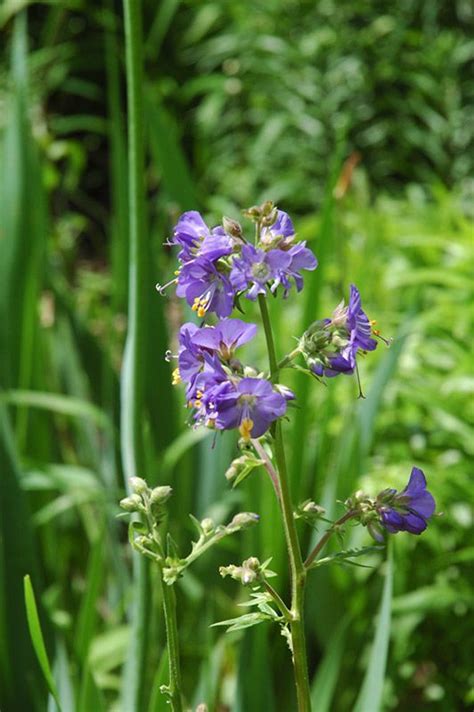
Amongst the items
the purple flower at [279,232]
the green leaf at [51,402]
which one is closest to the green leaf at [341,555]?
the purple flower at [279,232]

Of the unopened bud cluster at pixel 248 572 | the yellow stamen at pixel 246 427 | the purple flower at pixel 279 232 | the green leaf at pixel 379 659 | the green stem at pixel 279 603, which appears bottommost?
the green leaf at pixel 379 659

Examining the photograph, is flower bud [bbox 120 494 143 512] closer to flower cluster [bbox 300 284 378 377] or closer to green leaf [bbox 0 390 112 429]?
flower cluster [bbox 300 284 378 377]

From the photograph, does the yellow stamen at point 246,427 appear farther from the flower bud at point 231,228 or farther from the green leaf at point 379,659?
the green leaf at point 379,659

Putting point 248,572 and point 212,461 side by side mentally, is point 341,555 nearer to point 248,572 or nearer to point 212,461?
point 248,572

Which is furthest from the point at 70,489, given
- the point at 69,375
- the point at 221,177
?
the point at 221,177

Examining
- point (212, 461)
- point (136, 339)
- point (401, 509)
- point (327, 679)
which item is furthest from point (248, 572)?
point (212, 461)

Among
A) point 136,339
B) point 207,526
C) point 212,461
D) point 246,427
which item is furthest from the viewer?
point 212,461

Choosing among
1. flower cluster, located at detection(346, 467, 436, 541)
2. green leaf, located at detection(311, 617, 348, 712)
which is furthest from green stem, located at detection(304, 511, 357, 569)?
green leaf, located at detection(311, 617, 348, 712)
